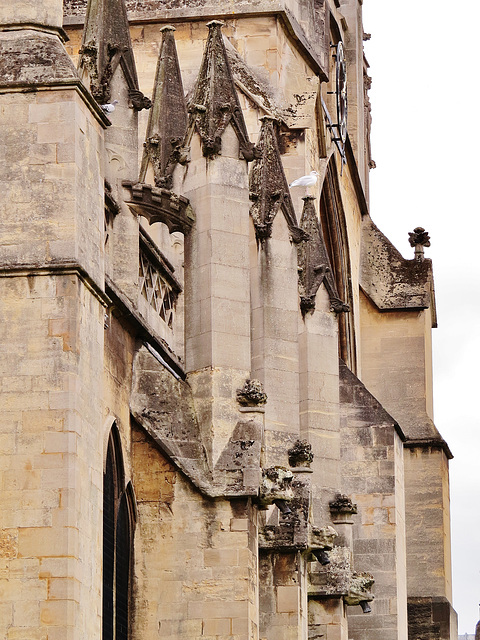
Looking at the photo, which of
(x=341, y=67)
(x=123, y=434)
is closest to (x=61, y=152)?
(x=123, y=434)

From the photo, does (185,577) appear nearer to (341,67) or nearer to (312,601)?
(312,601)

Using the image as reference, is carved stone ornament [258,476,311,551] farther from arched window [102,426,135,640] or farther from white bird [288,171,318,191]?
white bird [288,171,318,191]

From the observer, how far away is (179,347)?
2088cm

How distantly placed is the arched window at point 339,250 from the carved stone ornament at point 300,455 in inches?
382

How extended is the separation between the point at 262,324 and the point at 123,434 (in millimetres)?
3260

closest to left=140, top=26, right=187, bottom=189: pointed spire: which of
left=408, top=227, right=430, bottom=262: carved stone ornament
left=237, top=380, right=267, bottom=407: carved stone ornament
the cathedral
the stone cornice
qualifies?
the cathedral

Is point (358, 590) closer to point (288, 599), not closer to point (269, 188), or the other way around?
point (288, 599)

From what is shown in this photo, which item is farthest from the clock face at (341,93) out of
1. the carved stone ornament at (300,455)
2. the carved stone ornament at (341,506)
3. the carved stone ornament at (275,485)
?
the carved stone ornament at (275,485)

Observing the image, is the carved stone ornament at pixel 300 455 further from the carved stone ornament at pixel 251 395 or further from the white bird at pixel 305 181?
the white bird at pixel 305 181

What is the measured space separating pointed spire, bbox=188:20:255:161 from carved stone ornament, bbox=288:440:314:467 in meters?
2.95

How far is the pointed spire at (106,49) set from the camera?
18172 mm

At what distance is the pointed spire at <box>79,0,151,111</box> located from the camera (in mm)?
18172

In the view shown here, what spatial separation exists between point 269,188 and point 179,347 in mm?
1849

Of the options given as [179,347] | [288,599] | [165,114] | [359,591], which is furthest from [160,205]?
[359,591]
